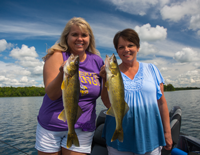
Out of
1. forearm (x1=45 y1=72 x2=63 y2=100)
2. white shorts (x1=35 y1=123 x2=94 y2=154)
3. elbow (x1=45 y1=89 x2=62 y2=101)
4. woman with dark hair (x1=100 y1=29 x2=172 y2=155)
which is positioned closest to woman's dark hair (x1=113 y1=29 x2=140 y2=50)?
woman with dark hair (x1=100 y1=29 x2=172 y2=155)

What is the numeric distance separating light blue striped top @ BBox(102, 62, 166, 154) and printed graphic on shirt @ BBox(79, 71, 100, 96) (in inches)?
23.7

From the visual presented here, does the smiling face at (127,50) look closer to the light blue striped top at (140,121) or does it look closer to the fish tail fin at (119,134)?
the light blue striped top at (140,121)

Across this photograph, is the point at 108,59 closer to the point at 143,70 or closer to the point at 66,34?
the point at 143,70

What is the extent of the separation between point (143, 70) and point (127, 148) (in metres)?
1.49

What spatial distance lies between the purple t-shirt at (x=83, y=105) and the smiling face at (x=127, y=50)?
657 millimetres

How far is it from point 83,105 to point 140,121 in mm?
1072

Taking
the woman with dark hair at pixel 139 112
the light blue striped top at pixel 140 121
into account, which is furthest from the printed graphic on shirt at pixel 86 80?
the light blue striped top at pixel 140 121

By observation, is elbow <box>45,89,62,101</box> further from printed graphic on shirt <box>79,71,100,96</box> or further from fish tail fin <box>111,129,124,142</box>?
fish tail fin <box>111,129,124,142</box>

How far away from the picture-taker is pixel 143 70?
2.83m

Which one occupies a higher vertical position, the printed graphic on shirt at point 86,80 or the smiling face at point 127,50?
the smiling face at point 127,50

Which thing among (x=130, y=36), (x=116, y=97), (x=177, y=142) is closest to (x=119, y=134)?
(x=116, y=97)

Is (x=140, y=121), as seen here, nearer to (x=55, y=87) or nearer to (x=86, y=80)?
(x=86, y=80)

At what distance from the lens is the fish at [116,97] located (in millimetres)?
2307

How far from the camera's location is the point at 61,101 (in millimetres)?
2619
